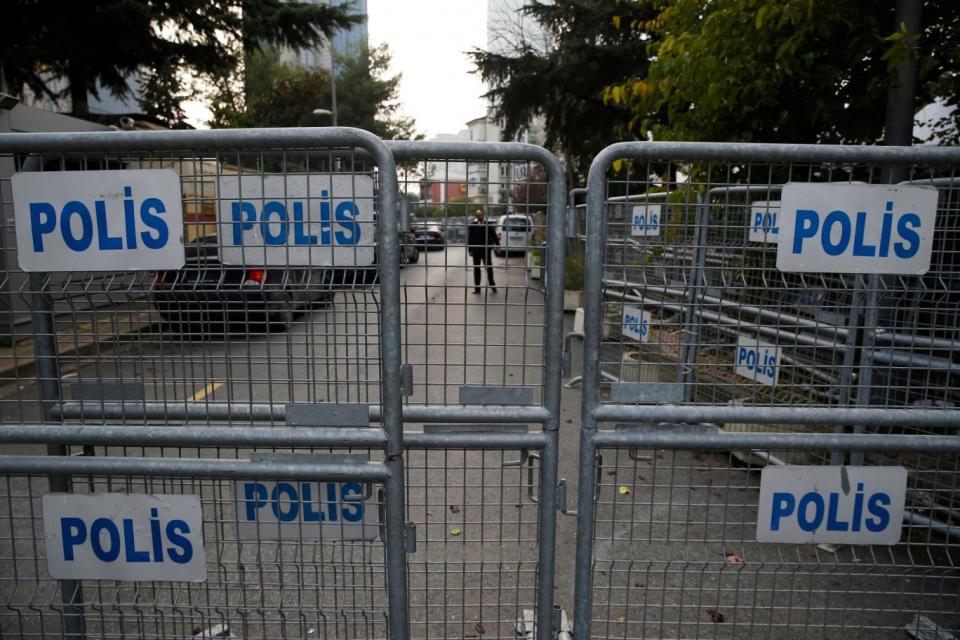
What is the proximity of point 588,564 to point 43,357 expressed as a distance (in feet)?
7.12

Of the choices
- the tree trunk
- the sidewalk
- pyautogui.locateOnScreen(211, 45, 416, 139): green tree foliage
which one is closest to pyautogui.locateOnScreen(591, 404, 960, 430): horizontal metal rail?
the sidewalk

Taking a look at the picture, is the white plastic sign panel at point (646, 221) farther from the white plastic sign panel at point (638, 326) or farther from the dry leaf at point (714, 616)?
the dry leaf at point (714, 616)

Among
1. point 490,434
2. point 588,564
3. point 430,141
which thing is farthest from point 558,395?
point 430,141

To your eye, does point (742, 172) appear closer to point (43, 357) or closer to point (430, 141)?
point (430, 141)

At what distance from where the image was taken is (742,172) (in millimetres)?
5762

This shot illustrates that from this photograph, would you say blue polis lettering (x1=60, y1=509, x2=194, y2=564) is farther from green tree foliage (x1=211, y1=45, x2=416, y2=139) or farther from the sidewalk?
green tree foliage (x1=211, y1=45, x2=416, y2=139)

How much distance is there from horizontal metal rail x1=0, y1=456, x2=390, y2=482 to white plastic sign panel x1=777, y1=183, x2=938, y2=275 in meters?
1.62

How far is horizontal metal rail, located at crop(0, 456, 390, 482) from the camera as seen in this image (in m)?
2.09

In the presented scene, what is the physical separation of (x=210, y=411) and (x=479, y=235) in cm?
124

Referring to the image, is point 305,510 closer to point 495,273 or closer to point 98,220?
point 495,273

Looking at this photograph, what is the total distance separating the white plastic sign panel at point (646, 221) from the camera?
2.58 metres

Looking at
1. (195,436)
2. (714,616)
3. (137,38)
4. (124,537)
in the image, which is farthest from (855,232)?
(137,38)

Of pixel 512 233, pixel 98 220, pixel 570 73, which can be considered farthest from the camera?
pixel 570 73

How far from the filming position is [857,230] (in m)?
2.09
